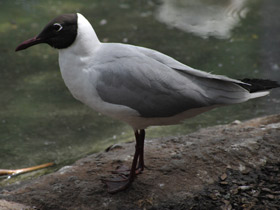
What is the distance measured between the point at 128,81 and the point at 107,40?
3.09m

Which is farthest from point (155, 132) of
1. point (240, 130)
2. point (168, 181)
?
point (168, 181)

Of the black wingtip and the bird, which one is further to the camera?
the black wingtip

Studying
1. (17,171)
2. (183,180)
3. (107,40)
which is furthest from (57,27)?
(107,40)

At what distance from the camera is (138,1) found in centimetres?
673

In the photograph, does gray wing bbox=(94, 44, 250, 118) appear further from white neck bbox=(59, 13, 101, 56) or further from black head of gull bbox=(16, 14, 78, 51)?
black head of gull bbox=(16, 14, 78, 51)

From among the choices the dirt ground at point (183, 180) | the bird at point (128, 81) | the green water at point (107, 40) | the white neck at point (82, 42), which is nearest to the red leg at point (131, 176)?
the dirt ground at point (183, 180)

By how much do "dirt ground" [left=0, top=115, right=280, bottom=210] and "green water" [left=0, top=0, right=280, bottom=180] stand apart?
0.82 meters

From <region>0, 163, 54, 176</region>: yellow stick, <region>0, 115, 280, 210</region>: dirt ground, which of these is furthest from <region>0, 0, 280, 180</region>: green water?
<region>0, 115, 280, 210</region>: dirt ground

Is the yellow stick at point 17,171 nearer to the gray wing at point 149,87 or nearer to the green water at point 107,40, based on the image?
the green water at point 107,40

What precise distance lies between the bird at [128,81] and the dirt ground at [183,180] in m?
0.40

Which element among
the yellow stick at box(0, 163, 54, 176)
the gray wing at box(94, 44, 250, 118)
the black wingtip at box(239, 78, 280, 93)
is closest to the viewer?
the gray wing at box(94, 44, 250, 118)

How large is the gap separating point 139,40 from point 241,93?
310 cm

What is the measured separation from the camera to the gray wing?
2.61 metres

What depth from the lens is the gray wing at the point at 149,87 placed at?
8.56 feet
